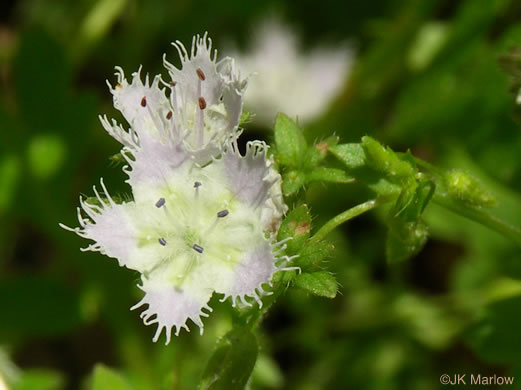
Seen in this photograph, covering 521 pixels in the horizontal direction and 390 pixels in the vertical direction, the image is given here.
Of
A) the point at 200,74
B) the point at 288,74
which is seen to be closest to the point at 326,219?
the point at 288,74

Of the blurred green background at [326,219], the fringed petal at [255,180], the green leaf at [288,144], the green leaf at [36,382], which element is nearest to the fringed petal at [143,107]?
the fringed petal at [255,180]

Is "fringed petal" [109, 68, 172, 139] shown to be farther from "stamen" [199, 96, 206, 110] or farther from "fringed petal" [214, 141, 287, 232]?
"fringed petal" [214, 141, 287, 232]

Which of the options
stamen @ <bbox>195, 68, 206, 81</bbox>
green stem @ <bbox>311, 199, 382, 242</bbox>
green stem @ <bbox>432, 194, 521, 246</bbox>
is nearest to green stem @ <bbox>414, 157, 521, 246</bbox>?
green stem @ <bbox>432, 194, 521, 246</bbox>

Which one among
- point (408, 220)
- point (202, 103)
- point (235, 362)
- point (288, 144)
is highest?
point (202, 103)

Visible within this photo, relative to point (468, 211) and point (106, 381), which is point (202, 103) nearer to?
point (468, 211)

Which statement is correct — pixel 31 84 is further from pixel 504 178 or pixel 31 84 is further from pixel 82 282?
pixel 504 178

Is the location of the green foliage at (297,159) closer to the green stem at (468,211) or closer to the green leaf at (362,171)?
the green leaf at (362,171)

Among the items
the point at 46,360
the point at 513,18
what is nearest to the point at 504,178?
the point at 513,18
